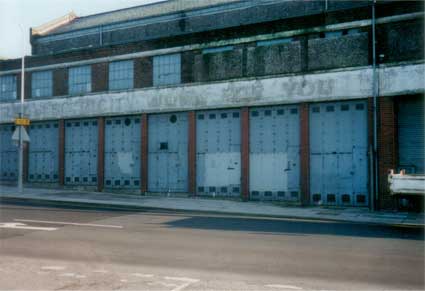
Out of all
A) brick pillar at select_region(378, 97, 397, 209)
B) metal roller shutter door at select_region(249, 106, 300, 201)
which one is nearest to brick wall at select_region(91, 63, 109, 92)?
metal roller shutter door at select_region(249, 106, 300, 201)

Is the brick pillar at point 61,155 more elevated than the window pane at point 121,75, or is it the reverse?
the window pane at point 121,75

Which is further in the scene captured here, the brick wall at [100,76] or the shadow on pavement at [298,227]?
the brick wall at [100,76]

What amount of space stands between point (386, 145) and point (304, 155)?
3514 millimetres

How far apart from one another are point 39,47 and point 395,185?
1241 inches

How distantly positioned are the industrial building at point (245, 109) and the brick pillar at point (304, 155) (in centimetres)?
5

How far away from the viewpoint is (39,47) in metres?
36.1

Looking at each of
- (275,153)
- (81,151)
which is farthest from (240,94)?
(81,151)

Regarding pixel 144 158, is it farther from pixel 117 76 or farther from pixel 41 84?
pixel 41 84

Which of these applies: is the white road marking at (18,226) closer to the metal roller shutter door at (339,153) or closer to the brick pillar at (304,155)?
the brick pillar at (304,155)

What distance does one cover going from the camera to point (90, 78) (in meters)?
25.6

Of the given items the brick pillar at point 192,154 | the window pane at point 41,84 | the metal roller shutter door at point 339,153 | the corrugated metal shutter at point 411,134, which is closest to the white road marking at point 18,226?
the brick pillar at point 192,154

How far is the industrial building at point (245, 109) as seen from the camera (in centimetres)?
1842

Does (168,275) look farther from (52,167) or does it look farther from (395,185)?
(52,167)

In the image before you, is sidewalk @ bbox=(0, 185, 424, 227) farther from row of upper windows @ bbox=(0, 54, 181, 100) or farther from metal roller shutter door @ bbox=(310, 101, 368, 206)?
row of upper windows @ bbox=(0, 54, 181, 100)
